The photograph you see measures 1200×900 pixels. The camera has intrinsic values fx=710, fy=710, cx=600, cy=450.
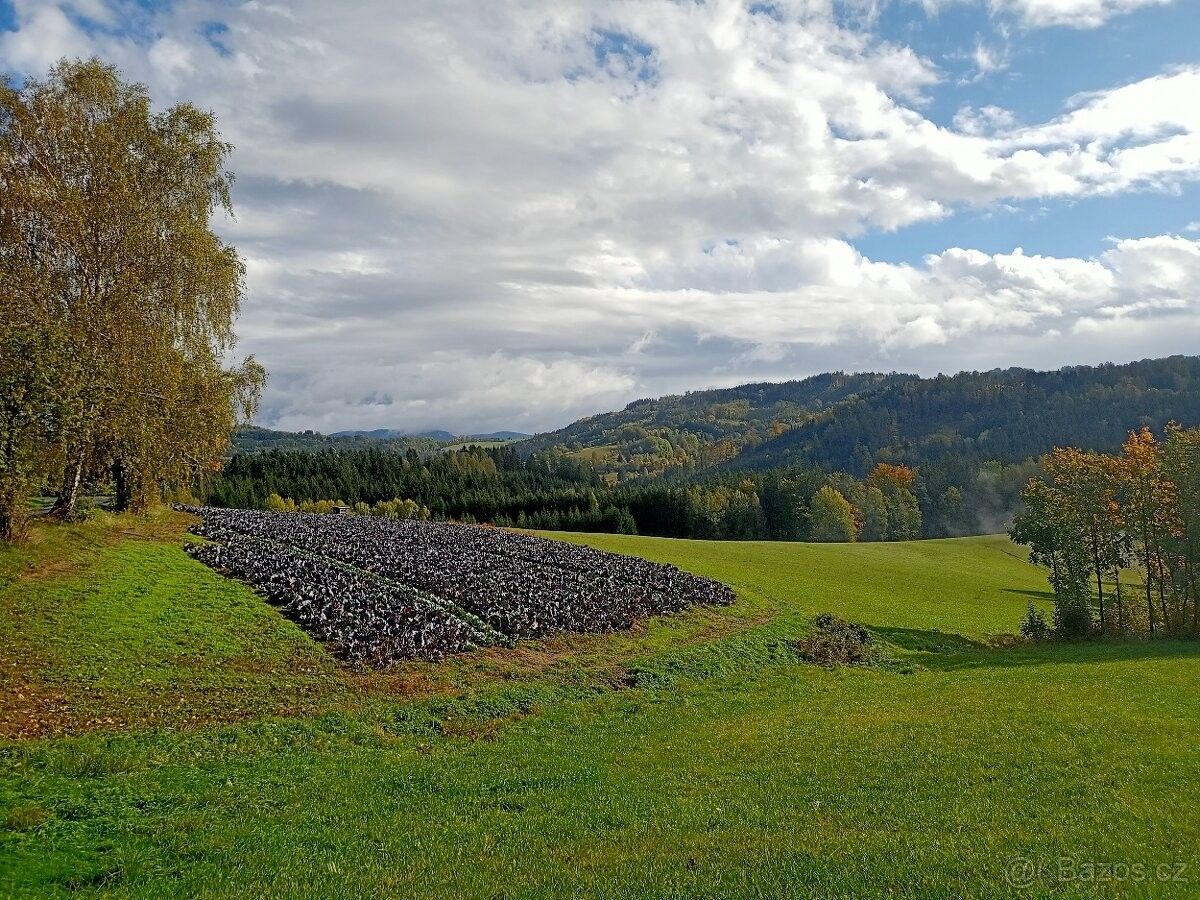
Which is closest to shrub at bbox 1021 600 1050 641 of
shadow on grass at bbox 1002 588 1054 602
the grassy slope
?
the grassy slope

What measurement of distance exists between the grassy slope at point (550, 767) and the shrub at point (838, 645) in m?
3.04

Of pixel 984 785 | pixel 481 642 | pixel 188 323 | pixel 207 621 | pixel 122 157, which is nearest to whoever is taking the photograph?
pixel 984 785

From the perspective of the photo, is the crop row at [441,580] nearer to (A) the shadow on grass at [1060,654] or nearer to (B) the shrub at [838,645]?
(B) the shrub at [838,645]

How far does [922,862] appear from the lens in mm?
9344

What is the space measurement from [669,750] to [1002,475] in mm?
170055

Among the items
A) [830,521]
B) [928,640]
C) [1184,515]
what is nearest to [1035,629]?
[928,640]

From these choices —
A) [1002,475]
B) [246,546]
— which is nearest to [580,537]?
[246,546]

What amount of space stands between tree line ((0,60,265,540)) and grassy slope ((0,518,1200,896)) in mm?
3636

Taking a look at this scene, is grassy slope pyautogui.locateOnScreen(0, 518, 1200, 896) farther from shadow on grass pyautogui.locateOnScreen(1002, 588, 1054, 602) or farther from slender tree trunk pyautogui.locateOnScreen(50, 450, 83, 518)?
shadow on grass pyautogui.locateOnScreen(1002, 588, 1054, 602)

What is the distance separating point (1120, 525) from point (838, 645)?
26.7 meters

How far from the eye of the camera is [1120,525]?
47.5 metres

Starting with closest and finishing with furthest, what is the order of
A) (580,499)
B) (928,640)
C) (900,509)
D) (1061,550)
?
(928,640) < (1061,550) < (580,499) < (900,509)

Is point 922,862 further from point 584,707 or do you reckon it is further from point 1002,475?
point 1002,475

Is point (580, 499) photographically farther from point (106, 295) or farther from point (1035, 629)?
point (106, 295)
